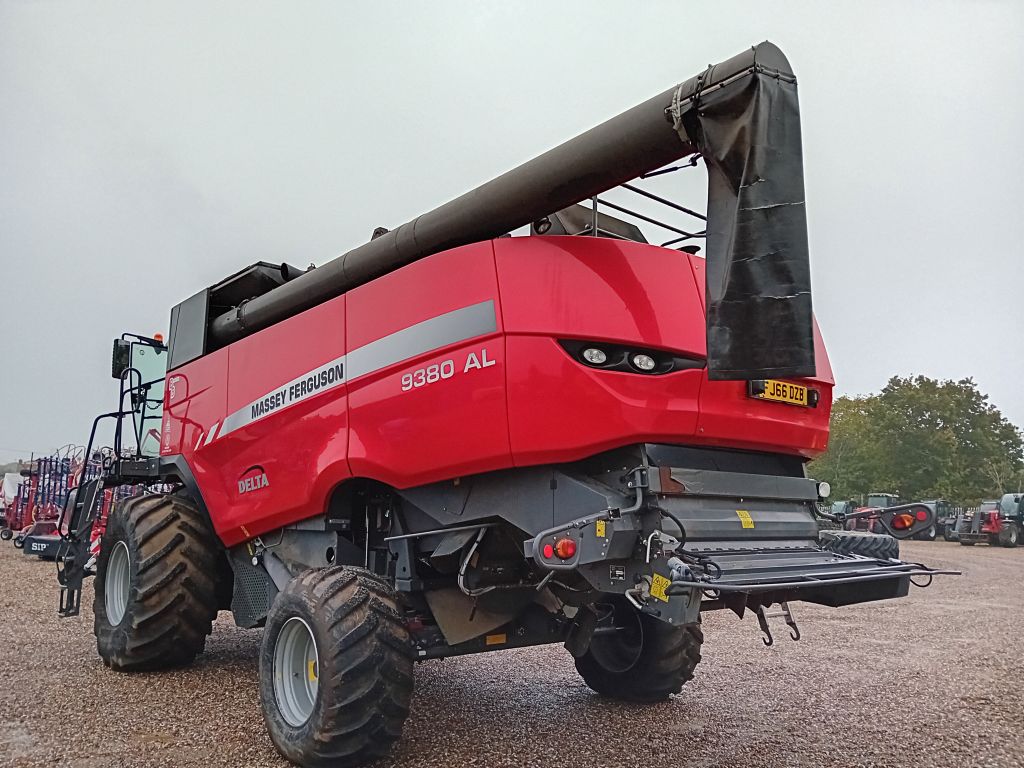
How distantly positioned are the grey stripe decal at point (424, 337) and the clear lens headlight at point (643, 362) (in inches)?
27.1

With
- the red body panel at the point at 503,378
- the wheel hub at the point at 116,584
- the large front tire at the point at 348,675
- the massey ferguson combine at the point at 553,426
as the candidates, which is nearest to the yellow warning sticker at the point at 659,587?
the massey ferguson combine at the point at 553,426

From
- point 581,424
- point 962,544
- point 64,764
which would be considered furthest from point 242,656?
point 962,544

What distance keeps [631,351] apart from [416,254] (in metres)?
1.51

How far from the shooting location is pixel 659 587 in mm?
3691

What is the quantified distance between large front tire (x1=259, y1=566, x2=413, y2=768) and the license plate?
216cm

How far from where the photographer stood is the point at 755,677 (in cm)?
705

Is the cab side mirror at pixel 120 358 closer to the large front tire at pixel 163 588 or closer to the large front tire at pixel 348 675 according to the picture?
the large front tire at pixel 163 588

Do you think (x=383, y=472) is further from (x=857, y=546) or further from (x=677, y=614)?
(x=857, y=546)

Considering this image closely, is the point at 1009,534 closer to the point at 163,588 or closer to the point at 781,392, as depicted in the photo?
the point at 781,392

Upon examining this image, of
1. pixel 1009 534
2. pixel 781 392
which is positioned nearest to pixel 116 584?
pixel 781 392

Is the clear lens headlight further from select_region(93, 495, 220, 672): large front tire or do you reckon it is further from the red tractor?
the red tractor

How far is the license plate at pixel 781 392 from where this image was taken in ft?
14.6

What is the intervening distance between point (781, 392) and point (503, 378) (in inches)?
60.1

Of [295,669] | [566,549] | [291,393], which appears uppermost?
[291,393]
